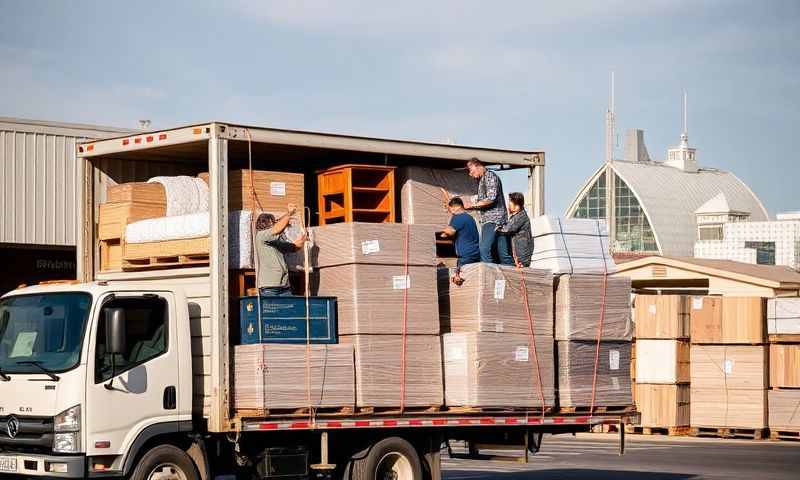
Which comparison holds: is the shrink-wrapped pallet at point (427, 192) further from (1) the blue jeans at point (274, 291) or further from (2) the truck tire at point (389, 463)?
(2) the truck tire at point (389, 463)

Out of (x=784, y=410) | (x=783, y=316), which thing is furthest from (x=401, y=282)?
(x=784, y=410)

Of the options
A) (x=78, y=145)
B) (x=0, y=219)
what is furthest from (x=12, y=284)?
(x=78, y=145)

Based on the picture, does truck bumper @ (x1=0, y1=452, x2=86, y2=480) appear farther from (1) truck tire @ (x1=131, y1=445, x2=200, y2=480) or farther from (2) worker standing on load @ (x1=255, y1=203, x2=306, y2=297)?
(2) worker standing on load @ (x1=255, y1=203, x2=306, y2=297)

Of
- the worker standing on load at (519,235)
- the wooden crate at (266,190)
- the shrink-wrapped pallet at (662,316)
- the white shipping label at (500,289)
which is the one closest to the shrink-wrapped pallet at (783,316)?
the shrink-wrapped pallet at (662,316)

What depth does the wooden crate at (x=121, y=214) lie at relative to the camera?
539 inches

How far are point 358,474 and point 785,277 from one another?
1957 centimetres

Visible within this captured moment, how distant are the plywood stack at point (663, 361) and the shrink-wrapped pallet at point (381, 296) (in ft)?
44.6

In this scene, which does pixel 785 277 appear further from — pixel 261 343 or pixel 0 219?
pixel 261 343

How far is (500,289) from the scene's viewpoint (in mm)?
13883

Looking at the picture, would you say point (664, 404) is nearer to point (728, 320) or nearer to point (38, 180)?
point (728, 320)

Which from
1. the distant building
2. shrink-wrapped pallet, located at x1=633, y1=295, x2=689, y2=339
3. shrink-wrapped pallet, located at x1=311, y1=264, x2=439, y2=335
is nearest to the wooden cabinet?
shrink-wrapped pallet, located at x1=311, y1=264, x2=439, y2=335

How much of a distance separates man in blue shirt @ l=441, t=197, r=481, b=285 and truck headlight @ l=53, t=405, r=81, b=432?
475cm

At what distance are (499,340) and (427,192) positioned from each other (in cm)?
201

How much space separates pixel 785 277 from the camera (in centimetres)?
3058
